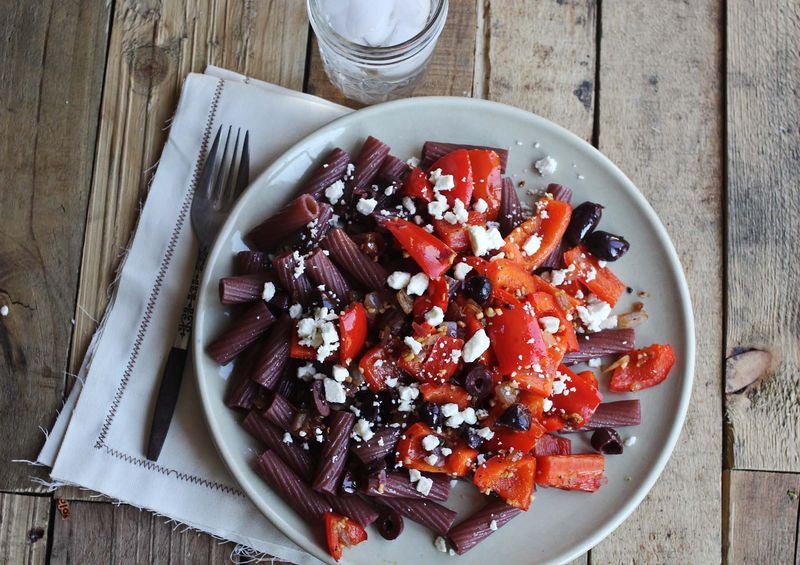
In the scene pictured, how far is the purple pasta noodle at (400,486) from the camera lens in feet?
5.93

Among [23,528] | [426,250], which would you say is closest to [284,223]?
[426,250]

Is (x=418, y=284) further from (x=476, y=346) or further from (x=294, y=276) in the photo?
(x=294, y=276)

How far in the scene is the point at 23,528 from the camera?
2.12 metres

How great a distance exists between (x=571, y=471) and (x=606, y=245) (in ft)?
1.97

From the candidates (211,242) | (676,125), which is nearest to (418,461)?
(211,242)

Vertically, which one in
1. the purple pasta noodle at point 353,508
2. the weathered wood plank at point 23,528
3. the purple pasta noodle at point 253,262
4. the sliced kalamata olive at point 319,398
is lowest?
the weathered wood plank at point 23,528

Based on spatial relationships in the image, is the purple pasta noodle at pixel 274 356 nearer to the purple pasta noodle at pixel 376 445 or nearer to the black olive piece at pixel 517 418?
the purple pasta noodle at pixel 376 445

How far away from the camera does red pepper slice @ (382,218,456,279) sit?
1790 mm

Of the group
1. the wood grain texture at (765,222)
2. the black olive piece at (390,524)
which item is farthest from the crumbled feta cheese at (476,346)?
the wood grain texture at (765,222)

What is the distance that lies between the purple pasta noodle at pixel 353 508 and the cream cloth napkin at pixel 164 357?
9.8 inches

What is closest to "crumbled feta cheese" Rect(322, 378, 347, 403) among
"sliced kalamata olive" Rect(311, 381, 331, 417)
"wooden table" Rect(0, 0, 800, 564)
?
"sliced kalamata olive" Rect(311, 381, 331, 417)

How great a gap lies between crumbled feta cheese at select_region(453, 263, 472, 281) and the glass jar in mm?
574

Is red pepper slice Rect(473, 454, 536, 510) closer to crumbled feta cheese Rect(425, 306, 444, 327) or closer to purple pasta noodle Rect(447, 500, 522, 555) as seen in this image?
purple pasta noodle Rect(447, 500, 522, 555)

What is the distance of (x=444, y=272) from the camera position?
181cm
